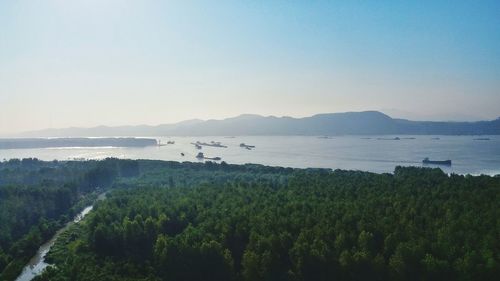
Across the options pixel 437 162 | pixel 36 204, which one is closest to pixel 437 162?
pixel 437 162

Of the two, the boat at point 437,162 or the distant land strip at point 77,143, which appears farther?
the distant land strip at point 77,143

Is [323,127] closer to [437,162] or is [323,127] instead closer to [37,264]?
[437,162]

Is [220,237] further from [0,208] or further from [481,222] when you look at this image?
[0,208]

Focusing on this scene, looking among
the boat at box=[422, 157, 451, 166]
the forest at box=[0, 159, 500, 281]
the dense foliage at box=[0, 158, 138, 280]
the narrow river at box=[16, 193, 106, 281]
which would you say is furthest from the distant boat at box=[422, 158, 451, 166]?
the narrow river at box=[16, 193, 106, 281]

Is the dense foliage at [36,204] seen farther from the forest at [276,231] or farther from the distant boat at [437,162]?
the distant boat at [437,162]

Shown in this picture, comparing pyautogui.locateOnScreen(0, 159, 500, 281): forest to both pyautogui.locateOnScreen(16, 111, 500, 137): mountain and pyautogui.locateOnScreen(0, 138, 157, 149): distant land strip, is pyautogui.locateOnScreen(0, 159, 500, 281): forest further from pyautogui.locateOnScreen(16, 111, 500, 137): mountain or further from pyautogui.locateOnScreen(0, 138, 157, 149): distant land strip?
pyautogui.locateOnScreen(16, 111, 500, 137): mountain

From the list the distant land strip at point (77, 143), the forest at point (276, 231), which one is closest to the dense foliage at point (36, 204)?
the forest at point (276, 231)

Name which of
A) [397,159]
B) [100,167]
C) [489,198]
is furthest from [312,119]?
[489,198]
